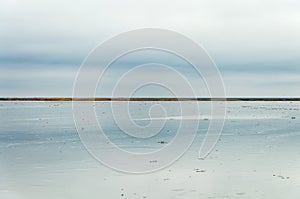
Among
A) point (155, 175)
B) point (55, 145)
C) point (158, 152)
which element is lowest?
point (155, 175)

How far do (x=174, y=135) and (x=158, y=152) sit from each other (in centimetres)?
1005

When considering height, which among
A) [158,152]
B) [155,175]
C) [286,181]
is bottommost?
[286,181]

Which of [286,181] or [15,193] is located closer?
[15,193]

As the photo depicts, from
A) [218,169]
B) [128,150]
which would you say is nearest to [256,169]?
[218,169]

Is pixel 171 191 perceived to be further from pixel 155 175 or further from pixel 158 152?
pixel 158 152

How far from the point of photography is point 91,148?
87.6ft

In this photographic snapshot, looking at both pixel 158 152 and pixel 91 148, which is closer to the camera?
pixel 158 152

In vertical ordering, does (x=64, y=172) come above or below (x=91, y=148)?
below

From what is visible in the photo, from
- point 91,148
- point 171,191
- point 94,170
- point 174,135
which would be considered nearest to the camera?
point 171,191

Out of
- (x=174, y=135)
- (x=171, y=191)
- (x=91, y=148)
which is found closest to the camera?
(x=171, y=191)

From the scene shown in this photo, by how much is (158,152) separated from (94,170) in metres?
6.09

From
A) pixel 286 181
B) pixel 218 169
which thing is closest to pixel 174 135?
pixel 218 169

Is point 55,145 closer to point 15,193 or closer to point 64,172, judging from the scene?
point 64,172

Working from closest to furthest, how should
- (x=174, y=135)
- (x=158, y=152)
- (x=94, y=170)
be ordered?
(x=94, y=170), (x=158, y=152), (x=174, y=135)
